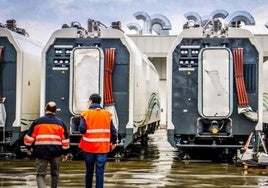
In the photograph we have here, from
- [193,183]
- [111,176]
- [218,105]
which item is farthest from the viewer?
[218,105]

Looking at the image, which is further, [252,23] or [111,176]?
[252,23]

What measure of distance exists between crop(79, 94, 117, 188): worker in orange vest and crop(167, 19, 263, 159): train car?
238 inches

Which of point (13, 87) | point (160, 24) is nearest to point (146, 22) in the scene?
point (160, 24)

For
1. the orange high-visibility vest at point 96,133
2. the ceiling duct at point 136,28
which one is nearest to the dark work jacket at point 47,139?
the orange high-visibility vest at point 96,133

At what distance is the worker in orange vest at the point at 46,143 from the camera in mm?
9547

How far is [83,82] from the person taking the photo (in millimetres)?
15859

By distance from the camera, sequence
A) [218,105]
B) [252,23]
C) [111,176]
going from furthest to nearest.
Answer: [252,23]
[218,105]
[111,176]

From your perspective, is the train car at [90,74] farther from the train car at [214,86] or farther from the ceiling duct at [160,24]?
the ceiling duct at [160,24]

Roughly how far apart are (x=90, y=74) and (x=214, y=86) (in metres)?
3.29

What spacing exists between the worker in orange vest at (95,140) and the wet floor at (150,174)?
5.26 feet

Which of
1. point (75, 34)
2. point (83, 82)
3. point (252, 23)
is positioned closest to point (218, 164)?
point (83, 82)

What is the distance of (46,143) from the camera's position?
9.57m

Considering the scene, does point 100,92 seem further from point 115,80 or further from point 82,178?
point 82,178

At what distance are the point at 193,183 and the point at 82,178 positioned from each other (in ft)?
7.72
